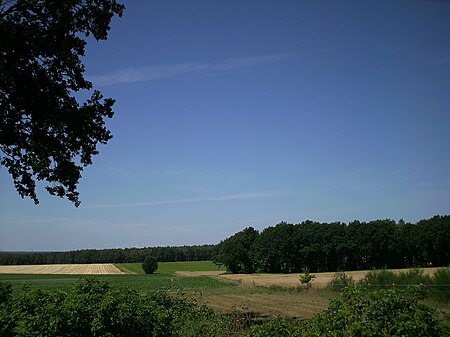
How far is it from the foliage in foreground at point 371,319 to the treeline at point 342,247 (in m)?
75.7

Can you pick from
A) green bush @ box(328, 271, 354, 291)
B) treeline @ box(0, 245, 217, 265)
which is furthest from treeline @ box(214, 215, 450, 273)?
treeline @ box(0, 245, 217, 265)

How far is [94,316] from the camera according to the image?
874 cm

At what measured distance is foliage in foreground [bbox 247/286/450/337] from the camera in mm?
5840

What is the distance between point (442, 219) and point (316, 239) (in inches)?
1058

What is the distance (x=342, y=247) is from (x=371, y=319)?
83.1 meters

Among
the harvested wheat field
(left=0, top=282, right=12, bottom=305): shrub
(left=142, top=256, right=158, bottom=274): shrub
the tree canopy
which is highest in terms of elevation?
the tree canopy

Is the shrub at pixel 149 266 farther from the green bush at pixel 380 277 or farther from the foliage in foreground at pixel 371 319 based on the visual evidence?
the foliage in foreground at pixel 371 319

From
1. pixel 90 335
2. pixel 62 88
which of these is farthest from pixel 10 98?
pixel 90 335

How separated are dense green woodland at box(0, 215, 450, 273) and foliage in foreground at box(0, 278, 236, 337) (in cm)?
7299

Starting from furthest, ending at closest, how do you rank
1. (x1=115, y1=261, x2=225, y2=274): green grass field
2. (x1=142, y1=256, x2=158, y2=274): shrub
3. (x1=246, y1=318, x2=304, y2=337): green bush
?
1. (x1=115, y1=261, x2=225, y2=274): green grass field
2. (x1=142, y1=256, x2=158, y2=274): shrub
3. (x1=246, y1=318, x2=304, y2=337): green bush

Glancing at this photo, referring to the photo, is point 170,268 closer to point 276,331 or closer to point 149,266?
point 149,266

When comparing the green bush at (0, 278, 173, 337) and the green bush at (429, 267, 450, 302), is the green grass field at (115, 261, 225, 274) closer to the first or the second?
the green bush at (429, 267, 450, 302)

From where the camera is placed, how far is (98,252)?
17050 cm

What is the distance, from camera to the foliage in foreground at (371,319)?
19.2ft
